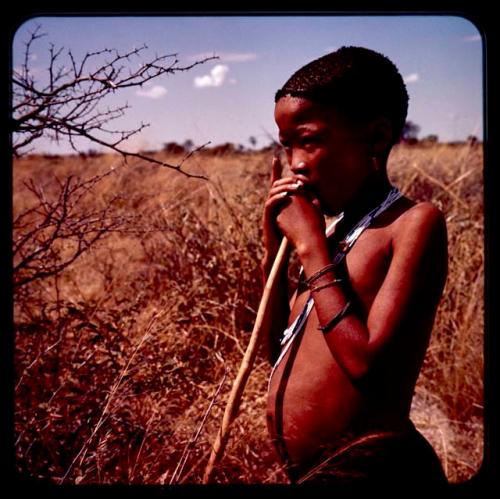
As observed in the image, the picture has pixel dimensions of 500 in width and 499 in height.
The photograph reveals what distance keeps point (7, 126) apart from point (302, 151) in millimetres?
514

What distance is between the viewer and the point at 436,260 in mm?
933

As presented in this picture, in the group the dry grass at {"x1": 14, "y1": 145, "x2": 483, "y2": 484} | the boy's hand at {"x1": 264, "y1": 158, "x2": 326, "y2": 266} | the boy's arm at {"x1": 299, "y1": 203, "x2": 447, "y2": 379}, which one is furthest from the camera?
the dry grass at {"x1": 14, "y1": 145, "x2": 483, "y2": 484}

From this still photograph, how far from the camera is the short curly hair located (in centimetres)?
99

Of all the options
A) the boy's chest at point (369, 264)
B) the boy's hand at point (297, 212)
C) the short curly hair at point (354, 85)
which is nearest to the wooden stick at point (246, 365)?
the boy's hand at point (297, 212)

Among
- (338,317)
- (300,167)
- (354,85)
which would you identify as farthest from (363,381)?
(354,85)

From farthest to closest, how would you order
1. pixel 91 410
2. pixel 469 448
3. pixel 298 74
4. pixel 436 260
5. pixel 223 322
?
1. pixel 223 322
2. pixel 469 448
3. pixel 91 410
4. pixel 298 74
5. pixel 436 260

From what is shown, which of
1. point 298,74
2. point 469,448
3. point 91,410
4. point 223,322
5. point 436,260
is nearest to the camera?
point 436,260

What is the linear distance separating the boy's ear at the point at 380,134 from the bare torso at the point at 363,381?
0.10m

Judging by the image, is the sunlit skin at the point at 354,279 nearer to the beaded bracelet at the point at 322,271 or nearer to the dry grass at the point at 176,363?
the beaded bracelet at the point at 322,271

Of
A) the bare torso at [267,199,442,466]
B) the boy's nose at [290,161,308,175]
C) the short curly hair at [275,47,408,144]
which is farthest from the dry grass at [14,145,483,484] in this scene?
the short curly hair at [275,47,408,144]

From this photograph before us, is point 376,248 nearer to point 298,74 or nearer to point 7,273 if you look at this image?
point 298,74

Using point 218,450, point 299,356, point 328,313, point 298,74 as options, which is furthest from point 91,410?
point 298,74

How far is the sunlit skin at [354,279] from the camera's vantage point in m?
0.92

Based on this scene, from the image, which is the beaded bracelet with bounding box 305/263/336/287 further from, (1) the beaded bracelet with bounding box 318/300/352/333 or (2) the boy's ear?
(2) the boy's ear
